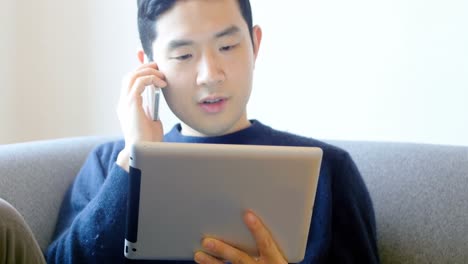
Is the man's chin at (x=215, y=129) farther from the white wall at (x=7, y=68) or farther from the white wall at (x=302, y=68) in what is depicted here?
the white wall at (x=7, y=68)

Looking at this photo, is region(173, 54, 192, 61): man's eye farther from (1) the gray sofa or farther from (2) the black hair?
(1) the gray sofa

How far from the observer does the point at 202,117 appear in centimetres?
100

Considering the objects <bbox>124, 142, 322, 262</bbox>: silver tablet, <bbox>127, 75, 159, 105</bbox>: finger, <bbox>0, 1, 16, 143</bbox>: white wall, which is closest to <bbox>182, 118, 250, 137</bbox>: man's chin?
<bbox>127, 75, 159, 105</bbox>: finger

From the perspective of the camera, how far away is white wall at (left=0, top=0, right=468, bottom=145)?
1320 mm

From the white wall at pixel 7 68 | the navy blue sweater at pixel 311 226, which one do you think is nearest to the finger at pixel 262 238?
the navy blue sweater at pixel 311 226

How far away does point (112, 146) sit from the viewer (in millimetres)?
1199

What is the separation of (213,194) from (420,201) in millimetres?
509

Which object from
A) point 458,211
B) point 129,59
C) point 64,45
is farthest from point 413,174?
point 64,45

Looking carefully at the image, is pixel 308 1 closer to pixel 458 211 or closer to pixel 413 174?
pixel 413 174

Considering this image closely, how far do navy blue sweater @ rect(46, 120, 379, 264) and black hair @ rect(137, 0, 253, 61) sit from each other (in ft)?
0.64

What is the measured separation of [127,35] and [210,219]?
3.75ft

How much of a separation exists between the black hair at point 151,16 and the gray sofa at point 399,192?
0.34 metres

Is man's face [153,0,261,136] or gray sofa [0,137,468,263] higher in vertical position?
man's face [153,0,261,136]

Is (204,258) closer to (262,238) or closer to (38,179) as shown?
(262,238)
